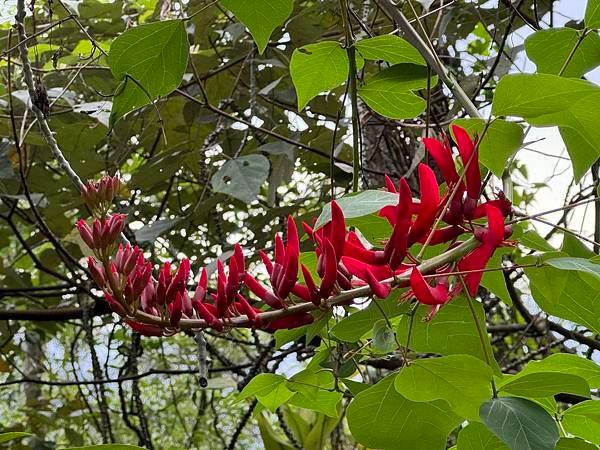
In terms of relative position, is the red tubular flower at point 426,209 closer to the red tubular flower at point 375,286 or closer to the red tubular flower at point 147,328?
the red tubular flower at point 375,286

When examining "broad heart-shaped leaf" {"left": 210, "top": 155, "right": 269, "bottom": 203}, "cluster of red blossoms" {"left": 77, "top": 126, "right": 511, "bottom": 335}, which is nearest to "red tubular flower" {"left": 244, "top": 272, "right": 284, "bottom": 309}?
"cluster of red blossoms" {"left": 77, "top": 126, "right": 511, "bottom": 335}

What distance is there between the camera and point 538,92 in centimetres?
39

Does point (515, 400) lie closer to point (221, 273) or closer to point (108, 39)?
point (221, 273)

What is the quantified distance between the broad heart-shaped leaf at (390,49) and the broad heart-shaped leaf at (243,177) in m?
0.34

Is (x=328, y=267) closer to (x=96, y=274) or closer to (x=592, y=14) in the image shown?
(x=96, y=274)

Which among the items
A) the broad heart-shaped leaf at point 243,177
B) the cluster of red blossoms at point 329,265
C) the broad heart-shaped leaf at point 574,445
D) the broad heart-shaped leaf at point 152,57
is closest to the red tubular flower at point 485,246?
the cluster of red blossoms at point 329,265

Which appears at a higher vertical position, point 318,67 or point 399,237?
point 318,67

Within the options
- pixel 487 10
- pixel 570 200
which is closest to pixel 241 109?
pixel 487 10

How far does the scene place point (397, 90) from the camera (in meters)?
0.56

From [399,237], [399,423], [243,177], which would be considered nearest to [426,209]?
[399,237]

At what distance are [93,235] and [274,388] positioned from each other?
0.79 feet

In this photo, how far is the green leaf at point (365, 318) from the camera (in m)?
0.47

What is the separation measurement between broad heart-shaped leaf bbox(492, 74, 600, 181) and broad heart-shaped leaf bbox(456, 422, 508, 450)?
18 cm

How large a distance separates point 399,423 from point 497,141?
18cm
